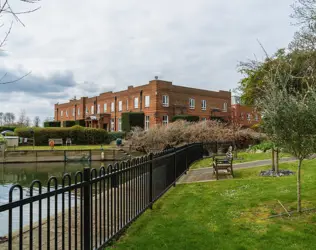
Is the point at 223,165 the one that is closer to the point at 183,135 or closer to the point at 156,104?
the point at 183,135

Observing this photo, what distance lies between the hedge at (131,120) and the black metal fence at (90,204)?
3301cm

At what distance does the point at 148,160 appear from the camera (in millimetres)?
6285

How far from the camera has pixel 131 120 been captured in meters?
41.5

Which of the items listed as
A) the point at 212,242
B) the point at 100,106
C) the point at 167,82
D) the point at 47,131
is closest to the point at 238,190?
the point at 212,242

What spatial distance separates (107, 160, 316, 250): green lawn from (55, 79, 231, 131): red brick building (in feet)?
104

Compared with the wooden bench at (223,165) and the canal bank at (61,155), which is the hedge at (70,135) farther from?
the wooden bench at (223,165)

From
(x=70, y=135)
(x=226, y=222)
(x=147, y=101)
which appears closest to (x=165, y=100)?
(x=147, y=101)

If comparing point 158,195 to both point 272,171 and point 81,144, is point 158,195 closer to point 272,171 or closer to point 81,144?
point 272,171

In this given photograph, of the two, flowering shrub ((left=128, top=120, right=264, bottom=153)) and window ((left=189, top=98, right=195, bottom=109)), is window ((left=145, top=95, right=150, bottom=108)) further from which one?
flowering shrub ((left=128, top=120, right=264, bottom=153))

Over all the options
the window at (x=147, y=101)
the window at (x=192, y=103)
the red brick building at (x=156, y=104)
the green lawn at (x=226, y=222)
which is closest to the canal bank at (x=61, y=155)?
the red brick building at (x=156, y=104)

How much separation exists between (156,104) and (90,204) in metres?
37.9

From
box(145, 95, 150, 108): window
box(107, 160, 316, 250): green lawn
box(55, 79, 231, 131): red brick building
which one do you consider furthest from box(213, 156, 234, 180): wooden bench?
box(145, 95, 150, 108): window

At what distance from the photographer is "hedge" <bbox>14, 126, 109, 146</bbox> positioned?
121 ft

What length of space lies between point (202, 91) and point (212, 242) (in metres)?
44.4
